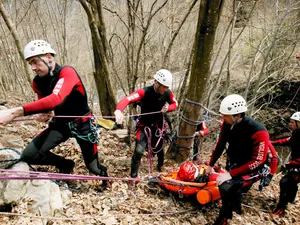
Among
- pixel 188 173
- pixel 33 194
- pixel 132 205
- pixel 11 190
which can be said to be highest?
pixel 11 190

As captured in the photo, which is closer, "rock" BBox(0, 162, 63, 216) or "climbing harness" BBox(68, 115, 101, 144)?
"rock" BBox(0, 162, 63, 216)

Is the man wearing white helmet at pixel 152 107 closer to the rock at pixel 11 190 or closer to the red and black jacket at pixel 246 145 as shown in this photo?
the red and black jacket at pixel 246 145

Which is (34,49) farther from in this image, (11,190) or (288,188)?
(288,188)

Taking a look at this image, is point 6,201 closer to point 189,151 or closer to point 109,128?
point 189,151

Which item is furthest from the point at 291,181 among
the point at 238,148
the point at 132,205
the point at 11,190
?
the point at 11,190

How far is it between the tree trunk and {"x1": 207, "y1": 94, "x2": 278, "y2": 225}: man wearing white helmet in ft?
2.69

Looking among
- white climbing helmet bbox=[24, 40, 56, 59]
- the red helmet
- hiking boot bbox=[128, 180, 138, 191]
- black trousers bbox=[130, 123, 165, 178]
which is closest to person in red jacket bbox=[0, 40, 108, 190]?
white climbing helmet bbox=[24, 40, 56, 59]

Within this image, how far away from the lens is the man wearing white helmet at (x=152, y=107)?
152 inches

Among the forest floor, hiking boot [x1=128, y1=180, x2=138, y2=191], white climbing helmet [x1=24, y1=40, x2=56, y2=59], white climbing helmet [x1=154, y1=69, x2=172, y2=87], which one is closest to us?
white climbing helmet [x1=24, y1=40, x2=56, y2=59]

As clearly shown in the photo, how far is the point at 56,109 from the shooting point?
315 cm

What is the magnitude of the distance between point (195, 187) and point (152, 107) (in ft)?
4.97

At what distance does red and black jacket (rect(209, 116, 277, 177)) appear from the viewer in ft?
10.6

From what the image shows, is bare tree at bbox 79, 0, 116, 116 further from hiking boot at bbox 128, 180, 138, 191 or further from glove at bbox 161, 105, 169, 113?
hiking boot at bbox 128, 180, 138, 191

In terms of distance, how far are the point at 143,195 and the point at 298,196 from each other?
11.3 feet
